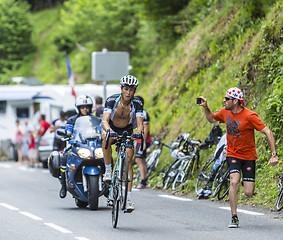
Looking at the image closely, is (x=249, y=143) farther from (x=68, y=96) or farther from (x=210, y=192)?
(x=68, y=96)

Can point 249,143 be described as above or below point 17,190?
above

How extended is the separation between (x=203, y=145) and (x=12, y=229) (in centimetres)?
611

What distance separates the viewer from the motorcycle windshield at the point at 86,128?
12922 mm

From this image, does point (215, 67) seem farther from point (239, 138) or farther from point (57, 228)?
point (57, 228)

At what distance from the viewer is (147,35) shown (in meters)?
38.4

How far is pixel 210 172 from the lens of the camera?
14.6 metres

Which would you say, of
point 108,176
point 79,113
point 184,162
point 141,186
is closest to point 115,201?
point 108,176

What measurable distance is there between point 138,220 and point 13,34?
60746 mm

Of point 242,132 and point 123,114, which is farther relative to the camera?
point 123,114

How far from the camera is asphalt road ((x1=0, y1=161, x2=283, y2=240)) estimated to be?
32.2 ft

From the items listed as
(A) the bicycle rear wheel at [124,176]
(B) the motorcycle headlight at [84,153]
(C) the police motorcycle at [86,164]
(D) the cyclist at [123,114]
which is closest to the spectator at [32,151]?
(C) the police motorcycle at [86,164]

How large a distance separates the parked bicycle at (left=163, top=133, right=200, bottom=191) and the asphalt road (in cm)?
74

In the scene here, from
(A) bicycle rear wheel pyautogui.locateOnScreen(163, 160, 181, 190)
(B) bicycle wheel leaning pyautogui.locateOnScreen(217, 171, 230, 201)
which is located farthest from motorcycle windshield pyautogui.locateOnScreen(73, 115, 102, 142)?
(A) bicycle rear wheel pyautogui.locateOnScreen(163, 160, 181, 190)

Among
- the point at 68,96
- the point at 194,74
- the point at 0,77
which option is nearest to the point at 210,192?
the point at 194,74
